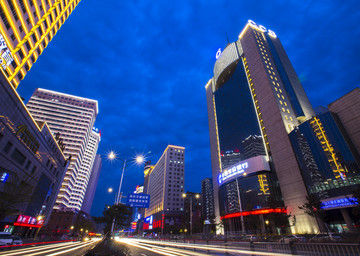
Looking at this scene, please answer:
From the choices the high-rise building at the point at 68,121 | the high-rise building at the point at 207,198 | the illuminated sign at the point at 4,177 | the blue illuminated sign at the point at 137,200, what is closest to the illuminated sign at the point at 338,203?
the blue illuminated sign at the point at 137,200

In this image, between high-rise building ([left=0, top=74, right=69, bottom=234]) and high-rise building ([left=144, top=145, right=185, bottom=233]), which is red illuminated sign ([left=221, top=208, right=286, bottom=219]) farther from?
high-rise building ([left=144, top=145, right=185, bottom=233])

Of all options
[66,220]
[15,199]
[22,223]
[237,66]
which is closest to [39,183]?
[22,223]

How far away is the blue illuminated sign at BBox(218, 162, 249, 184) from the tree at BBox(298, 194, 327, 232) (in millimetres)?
20108

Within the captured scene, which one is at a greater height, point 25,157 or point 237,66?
point 237,66

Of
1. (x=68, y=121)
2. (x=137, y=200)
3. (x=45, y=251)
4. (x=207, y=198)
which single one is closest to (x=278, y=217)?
(x=137, y=200)

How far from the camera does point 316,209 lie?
1494 inches

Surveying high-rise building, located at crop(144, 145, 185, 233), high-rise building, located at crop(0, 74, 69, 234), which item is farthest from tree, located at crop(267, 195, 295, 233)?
high-rise building, located at crop(144, 145, 185, 233)

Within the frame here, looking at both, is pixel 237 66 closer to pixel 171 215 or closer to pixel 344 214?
pixel 344 214

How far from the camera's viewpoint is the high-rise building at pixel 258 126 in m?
48.4

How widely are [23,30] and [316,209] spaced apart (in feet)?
275

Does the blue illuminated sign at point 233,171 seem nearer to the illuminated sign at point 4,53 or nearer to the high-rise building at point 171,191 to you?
the high-rise building at point 171,191

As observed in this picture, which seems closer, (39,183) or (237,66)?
(39,183)

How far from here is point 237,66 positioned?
81.0 meters

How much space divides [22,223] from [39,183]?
10968 millimetres
